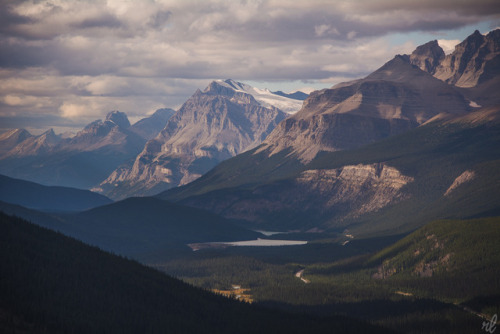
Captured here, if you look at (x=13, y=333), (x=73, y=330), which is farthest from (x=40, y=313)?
(x=13, y=333)

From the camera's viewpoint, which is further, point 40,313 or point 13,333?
point 40,313

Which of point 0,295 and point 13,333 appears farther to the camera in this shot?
point 0,295

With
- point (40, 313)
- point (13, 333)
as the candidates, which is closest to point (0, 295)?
point (40, 313)

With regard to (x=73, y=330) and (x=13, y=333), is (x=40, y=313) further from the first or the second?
(x=13, y=333)

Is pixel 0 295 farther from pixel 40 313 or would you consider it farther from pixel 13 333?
pixel 13 333

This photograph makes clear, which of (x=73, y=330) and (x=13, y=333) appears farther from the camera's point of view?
(x=73, y=330)
